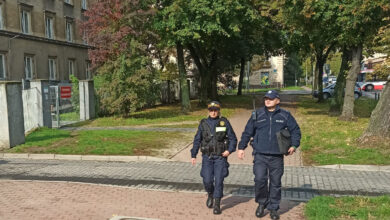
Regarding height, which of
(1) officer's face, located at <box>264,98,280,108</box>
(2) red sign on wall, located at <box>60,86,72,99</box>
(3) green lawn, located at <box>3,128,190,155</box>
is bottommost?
(3) green lawn, located at <box>3,128,190,155</box>

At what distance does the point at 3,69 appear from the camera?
2477cm

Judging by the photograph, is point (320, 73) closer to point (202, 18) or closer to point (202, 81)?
point (202, 81)

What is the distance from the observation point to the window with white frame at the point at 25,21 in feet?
87.4

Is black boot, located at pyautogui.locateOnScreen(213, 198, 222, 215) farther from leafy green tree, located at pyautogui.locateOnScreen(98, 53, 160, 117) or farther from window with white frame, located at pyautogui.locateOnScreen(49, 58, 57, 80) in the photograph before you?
window with white frame, located at pyautogui.locateOnScreen(49, 58, 57, 80)

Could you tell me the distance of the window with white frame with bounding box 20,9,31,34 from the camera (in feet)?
87.4

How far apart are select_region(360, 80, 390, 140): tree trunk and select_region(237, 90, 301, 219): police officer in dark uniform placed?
6.42 m

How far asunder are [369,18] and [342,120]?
4.51 meters

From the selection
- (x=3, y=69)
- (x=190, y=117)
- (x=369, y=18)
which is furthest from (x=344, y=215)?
(x=3, y=69)

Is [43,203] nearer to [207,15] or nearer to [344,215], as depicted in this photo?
[344,215]

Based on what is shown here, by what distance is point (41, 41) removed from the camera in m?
28.2

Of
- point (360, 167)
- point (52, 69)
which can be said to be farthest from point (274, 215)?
point (52, 69)

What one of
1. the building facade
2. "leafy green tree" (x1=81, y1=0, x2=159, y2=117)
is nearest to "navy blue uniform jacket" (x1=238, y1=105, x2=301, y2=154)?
"leafy green tree" (x1=81, y1=0, x2=159, y2=117)

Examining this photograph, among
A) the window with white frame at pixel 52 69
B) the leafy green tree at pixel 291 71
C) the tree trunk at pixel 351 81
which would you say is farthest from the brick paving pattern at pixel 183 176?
the leafy green tree at pixel 291 71

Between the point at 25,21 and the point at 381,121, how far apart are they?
2541cm
